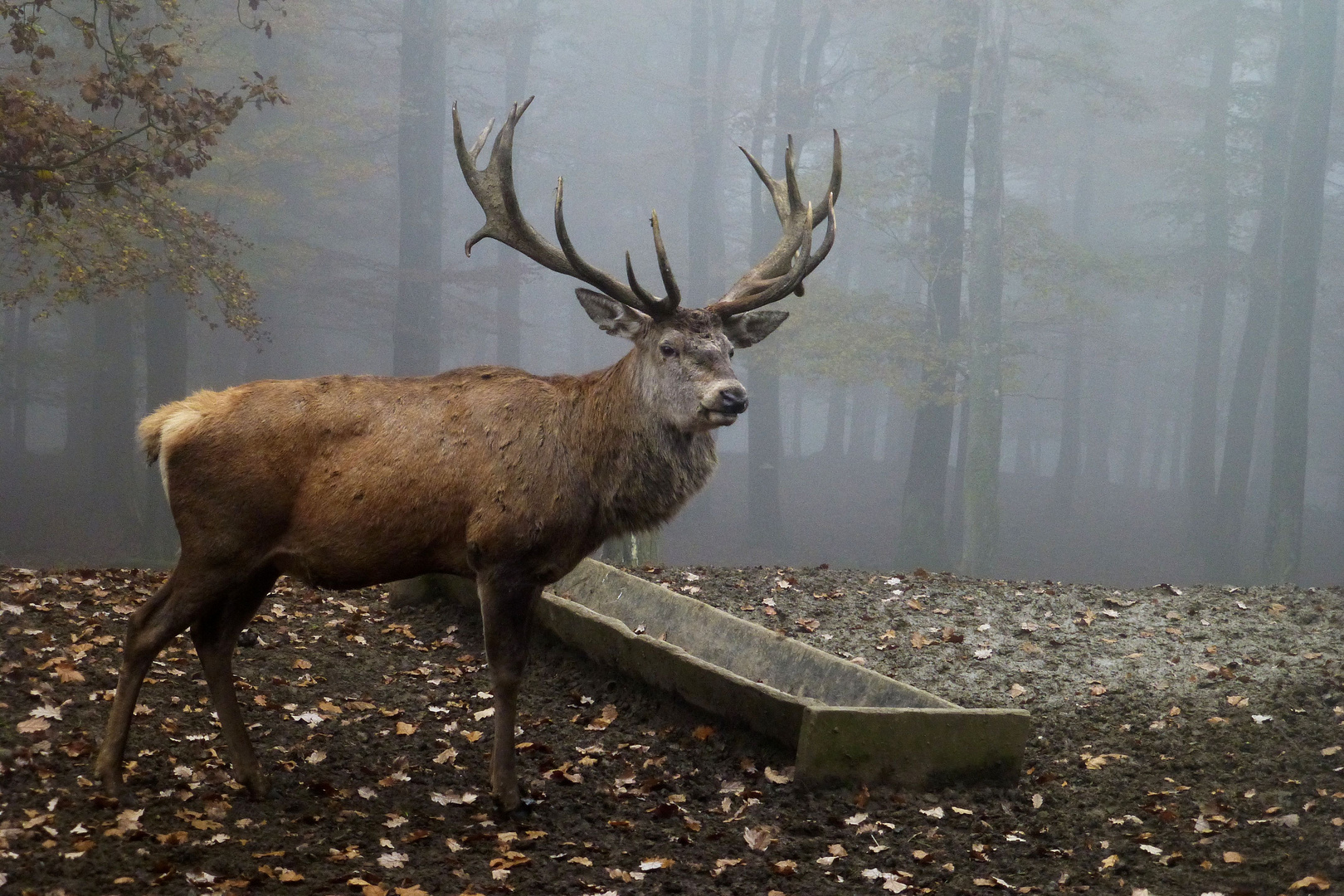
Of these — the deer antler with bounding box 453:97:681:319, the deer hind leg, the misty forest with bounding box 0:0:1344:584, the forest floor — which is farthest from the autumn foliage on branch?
the deer hind leg

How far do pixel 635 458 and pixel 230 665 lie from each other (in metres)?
2.16

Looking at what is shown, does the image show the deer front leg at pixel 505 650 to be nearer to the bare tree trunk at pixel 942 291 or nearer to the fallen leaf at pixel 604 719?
the fallen leaf at pixel 604 719

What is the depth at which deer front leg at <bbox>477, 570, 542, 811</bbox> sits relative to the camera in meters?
5.43

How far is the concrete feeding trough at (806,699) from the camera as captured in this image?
5.67 metres

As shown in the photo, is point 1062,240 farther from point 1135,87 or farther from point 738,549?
point 738,549

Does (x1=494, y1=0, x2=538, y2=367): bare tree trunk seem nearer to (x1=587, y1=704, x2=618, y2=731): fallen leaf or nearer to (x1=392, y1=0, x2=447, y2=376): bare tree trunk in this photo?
(x1=392, y1=0, x2=447, y2=376): bare tree trunk

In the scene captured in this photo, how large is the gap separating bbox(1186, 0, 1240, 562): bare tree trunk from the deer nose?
68.3ft

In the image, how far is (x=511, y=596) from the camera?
5.44 m

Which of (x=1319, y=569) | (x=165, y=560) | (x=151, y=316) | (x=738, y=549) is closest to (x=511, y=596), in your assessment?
(x=165, y=560)

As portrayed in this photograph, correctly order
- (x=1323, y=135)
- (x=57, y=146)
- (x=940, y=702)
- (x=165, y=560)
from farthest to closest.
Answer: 1. (x=1323, y=135)
2. (x=165, y=560)
3. (x=57, y=146)
4. (x=940, y=702)

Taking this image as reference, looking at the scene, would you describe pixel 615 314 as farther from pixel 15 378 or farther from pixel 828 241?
pixel 15 378

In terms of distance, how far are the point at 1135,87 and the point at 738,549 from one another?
38.6ft

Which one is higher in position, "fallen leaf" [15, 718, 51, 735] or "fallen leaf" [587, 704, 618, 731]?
"fallen leaf" [15, 718, 51, 735]

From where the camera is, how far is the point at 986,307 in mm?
18703
